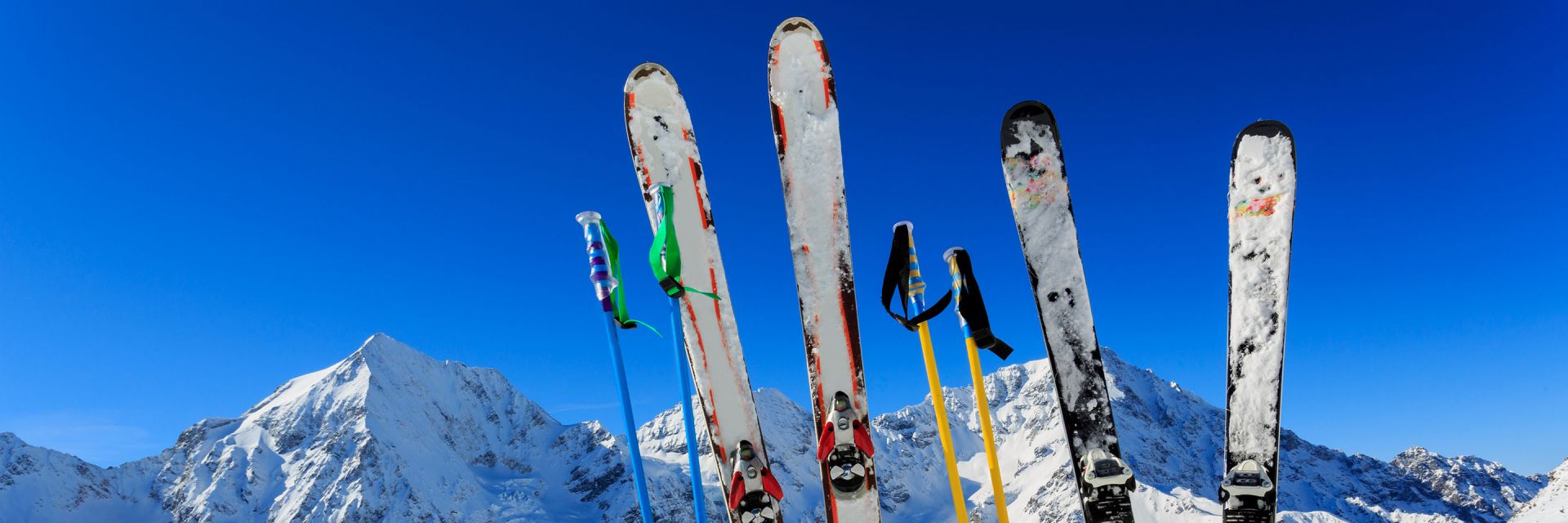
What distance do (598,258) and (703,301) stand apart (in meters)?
0.84

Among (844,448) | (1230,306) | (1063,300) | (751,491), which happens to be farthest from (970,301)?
(751,491)

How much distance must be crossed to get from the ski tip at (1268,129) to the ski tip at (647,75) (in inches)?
163

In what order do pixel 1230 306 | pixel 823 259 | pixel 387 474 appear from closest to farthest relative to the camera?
pixel 1230 306 → pixel 823 259 → pixel 387 474

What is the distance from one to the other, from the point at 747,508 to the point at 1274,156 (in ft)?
14.1

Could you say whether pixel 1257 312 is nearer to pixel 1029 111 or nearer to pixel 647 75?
pixel 1029 111

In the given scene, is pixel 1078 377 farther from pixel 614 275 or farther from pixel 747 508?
pixel 614 275

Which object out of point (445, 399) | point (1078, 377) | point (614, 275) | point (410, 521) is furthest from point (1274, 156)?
point (445, 399)

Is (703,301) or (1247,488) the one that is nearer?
(1247,488)

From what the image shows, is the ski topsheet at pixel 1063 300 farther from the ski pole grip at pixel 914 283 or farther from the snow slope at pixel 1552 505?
the snow slope at pixel 1552 505

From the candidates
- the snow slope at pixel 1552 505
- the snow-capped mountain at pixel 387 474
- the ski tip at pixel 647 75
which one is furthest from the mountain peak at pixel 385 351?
the ski tip at pixel 647 75

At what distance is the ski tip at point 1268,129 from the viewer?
595 centimetres

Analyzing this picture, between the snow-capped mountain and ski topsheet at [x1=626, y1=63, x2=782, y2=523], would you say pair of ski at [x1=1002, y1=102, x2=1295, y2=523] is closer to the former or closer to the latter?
ski topsheet at [x1=626, y1=63, x2=782, y2=523]

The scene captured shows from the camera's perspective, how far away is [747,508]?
5762 millimetres

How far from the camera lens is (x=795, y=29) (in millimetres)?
6664
